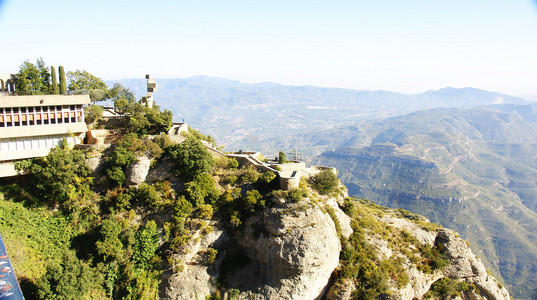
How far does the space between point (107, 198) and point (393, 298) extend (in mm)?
30872

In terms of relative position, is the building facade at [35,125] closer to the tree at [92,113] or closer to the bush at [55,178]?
the bush at [55,178]

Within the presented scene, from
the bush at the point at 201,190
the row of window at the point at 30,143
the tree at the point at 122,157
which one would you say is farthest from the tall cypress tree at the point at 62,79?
the bush at the point at 201,190

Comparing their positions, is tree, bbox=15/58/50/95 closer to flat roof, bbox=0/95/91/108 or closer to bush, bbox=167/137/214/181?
flat roof, bbox=0/95/91/108

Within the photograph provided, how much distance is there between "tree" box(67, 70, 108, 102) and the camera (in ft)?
149

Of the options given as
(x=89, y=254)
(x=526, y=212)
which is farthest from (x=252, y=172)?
(x=526, y=212)

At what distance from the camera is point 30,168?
105ft

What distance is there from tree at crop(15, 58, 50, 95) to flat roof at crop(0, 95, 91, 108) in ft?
19.8

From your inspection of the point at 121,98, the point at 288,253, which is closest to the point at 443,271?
the point at 288,253

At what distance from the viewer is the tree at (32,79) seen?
39.7 m

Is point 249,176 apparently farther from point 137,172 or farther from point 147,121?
point 147,121

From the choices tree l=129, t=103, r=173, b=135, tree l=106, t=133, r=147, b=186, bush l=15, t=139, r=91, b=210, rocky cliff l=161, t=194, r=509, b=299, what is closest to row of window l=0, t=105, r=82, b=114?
bush l=15, t=139, r=91, b=210

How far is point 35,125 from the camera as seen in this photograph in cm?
3331

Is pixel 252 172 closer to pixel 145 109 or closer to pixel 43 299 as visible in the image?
pixel 145 109

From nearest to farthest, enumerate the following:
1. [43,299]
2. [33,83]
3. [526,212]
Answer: [43,299]
[33,83]
[526,212]
